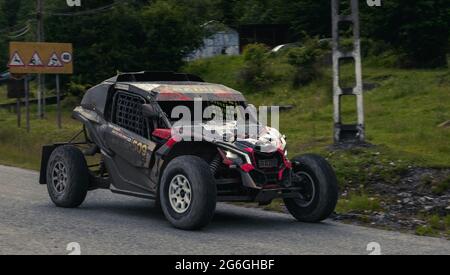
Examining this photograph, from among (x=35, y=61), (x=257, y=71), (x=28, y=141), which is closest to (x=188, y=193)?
(x=28, y=141)

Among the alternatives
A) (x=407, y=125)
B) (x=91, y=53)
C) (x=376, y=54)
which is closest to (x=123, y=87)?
(x=407, y=125)

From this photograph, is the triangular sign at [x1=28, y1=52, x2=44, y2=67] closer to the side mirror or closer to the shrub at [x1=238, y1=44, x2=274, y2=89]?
the shrub at [x1=238, y1=44, x2=274, y2=89]

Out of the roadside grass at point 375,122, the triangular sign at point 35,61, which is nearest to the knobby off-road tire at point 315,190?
the roadside grass at point 375,122

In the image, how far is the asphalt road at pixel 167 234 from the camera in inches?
339

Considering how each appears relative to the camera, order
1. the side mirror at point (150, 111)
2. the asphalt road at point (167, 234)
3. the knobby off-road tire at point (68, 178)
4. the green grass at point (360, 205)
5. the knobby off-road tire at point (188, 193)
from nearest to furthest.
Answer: the asphalt road at point (167, 234)
the knobby off-road tire at point (188, 193)
the side mirror at point (150, 111)
the knobby off-road tire at point (68, 178)
the green grass at point (360, 205)

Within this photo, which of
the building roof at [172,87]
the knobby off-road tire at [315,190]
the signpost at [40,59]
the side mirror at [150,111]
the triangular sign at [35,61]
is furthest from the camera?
the triangular sign at [35,61]

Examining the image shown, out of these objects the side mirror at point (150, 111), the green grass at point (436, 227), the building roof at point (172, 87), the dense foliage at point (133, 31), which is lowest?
the green grass at point (436, 227)

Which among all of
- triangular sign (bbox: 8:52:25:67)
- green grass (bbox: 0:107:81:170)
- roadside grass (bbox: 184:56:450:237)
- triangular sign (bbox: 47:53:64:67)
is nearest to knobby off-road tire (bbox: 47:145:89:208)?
roadside grass (bbox: 184:56:450:237)

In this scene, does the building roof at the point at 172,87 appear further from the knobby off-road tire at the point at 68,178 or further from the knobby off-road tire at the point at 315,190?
the knobby off-road tire at the point at 315,190

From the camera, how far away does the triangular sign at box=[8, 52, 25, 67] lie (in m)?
26.8

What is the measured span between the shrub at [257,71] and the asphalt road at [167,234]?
85.2 ft

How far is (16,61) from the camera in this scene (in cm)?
2719

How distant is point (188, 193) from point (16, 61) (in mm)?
18873
